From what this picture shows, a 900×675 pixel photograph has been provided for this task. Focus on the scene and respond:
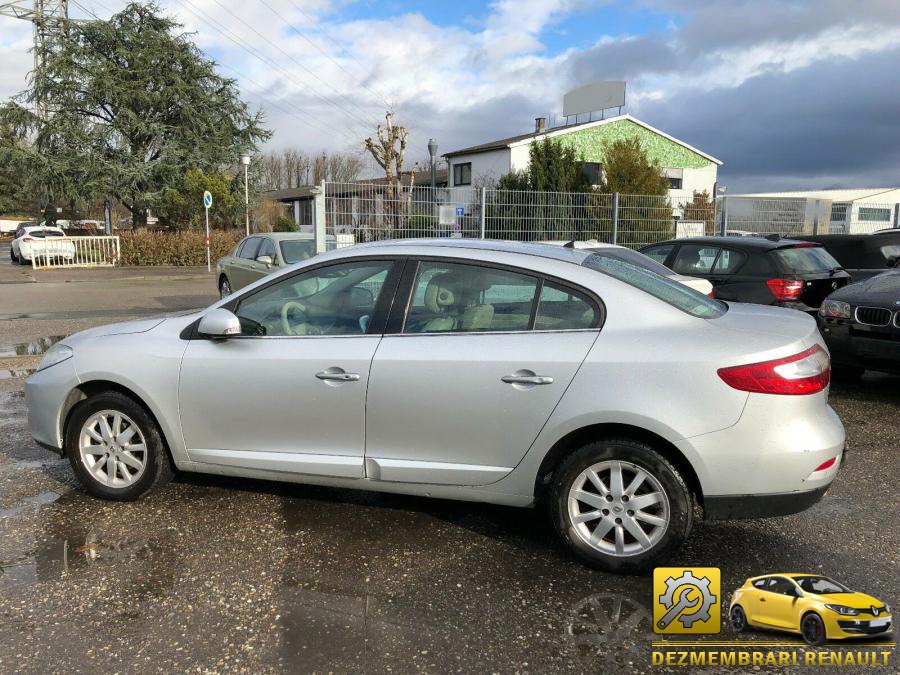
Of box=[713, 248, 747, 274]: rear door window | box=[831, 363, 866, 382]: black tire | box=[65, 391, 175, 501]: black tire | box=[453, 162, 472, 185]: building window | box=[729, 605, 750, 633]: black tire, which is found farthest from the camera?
box=[453, 162, 472, 185]: building window

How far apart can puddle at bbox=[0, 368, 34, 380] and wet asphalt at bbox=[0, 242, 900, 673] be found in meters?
3.65

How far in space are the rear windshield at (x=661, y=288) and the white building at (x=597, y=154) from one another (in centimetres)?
3330

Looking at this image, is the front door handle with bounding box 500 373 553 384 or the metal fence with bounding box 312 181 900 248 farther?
the metal fence with bounding box 312 181 900 248

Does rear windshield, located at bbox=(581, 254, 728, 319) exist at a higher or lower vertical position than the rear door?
higher

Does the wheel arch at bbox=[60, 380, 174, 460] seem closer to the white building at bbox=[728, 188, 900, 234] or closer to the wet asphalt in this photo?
the wet asphalt

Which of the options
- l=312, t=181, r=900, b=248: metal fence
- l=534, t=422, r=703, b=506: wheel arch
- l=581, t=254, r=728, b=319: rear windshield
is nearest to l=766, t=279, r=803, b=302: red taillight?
l=581, t=254, r=728, b=319: rear windshield

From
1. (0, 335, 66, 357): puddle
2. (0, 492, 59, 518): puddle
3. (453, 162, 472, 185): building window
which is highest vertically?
(453, 162, 472, 185): building window

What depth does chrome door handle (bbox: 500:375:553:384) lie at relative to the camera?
133 inches

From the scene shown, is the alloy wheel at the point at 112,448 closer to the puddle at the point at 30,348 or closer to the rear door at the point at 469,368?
the rear door at the point at 469,368

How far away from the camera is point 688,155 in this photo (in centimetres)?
4356

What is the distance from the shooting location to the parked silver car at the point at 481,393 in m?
3.22

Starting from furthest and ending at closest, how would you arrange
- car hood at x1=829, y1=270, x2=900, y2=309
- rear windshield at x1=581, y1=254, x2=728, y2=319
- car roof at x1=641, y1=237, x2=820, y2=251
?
1. car roof at x1=641, y1=237, x2=820, y2=251
2. car hood at x1=829, y1=270, x2=900, y2=309
3. rear windshield at x1=581, y1=254, x2=728, y2=319

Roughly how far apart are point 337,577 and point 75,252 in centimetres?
2791

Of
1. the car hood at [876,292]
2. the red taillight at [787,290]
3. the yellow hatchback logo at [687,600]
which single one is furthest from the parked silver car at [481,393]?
the red taillight at [787,290]
